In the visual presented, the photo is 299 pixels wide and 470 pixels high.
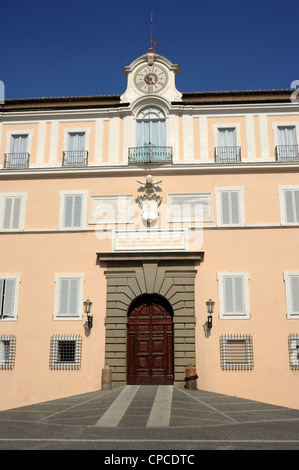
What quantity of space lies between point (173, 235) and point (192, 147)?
159 inches

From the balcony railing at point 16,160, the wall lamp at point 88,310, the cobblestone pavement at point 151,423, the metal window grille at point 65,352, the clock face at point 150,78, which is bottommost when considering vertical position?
the cobblestone pavement at point 151,423

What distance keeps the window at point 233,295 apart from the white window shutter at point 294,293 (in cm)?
173

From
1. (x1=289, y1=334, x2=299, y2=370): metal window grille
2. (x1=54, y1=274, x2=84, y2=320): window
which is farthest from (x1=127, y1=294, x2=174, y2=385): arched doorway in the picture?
(x1=289, y1=334, x2=299, y2=370): metal window grille

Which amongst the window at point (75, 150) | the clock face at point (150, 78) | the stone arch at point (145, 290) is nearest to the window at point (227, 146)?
the clock face at point (150, 78)

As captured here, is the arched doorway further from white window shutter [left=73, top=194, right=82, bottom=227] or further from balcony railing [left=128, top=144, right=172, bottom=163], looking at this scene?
balcony railing [left=128, top=144, right=172, bottom=163]

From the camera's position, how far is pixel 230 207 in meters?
18.2

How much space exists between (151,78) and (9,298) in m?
11.3

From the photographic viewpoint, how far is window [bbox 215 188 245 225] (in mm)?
18078

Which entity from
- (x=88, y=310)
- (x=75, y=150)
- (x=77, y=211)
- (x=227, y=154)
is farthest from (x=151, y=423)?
(x=75, y=150)

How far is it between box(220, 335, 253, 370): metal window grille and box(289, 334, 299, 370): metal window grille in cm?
149

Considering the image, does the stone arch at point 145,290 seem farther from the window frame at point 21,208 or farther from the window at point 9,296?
the window frame at point 21,208

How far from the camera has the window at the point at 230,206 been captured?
1808cm

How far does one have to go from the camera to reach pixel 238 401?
1466 centimetres
